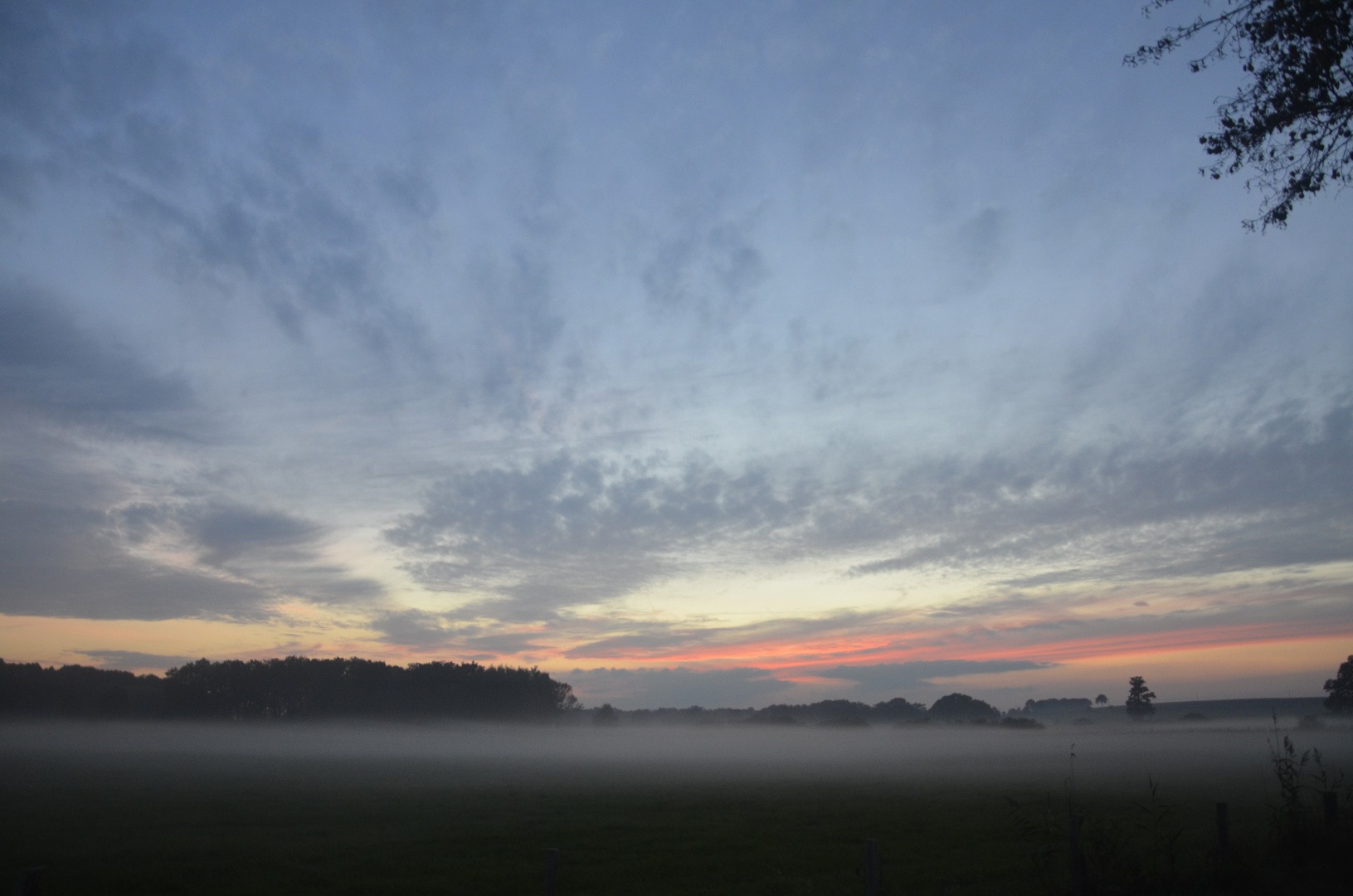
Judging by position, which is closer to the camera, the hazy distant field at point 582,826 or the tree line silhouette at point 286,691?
the hazy distant field at point 582,826

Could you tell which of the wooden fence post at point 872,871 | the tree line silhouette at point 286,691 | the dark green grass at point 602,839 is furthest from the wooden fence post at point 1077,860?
the tree line silhouette at point 286,691

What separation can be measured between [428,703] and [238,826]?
5992 inches

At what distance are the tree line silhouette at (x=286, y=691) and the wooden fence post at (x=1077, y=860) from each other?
6932 inches

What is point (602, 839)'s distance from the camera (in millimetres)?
25312

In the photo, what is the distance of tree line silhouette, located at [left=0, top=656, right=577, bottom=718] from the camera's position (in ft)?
465

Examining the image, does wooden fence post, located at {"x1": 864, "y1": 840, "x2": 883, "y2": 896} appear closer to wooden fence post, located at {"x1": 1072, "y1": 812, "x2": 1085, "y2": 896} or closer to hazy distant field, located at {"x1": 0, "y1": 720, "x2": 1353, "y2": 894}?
hazy distant field, located at {"x1": 0, "y1": 720, "x2": 1353, "y2": 894}

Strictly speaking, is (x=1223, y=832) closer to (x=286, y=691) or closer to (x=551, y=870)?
(x=551, y=870)

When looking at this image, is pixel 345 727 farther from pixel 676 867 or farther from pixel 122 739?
pixel 676 867

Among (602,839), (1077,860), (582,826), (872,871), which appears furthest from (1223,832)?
(582,826)

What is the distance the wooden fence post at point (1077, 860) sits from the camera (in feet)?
37.3

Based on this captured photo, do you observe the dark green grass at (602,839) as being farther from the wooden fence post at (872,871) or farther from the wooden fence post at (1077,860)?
the wooden fence post at (872,871)

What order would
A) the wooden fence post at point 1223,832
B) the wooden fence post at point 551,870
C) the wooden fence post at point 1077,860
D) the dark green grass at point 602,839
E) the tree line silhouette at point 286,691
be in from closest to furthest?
the wooden fence post at point 551,870
the wooden fence post at point 1077,860
the wooden fence post at point 1223,832
the dark green grass at point 602,839
the tree line silhouette at point 286,691

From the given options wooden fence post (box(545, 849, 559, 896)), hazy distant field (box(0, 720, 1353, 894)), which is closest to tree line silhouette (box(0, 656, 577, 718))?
hazy distant field (box(0, 720, 1353, 894))

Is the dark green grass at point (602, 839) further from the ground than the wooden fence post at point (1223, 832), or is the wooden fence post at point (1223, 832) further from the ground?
the wooden fence post at point (1223, 832)
